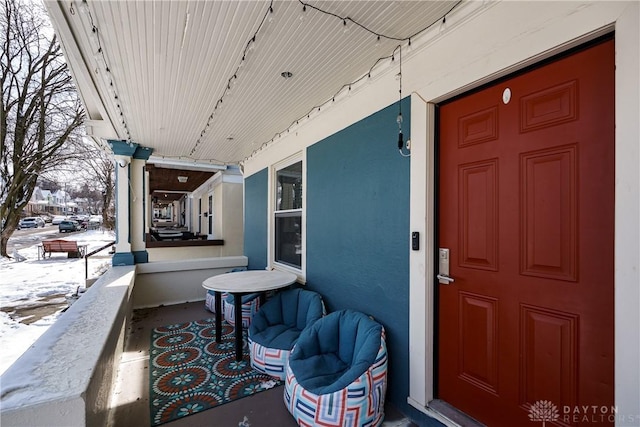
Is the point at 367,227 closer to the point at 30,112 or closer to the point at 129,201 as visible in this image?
the point at 129,201

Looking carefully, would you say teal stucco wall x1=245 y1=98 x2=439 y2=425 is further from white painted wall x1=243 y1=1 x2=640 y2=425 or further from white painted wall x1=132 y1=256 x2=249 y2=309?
white painted wall x1=132 y1=256 x2=249 y2=309

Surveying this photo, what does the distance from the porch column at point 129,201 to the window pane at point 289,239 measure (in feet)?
7.27

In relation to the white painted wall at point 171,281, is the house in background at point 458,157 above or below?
above

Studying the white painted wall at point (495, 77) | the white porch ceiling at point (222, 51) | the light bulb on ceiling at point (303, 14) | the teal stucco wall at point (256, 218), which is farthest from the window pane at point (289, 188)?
the light bulb on ceiling at point (303, 14)

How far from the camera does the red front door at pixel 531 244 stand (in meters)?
1.20

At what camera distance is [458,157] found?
5.67 feet

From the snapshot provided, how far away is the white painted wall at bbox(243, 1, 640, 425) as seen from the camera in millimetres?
1035

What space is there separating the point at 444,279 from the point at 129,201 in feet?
14.9

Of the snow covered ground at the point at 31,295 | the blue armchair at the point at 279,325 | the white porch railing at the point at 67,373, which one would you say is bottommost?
the snow covered ground at the point at 31,295

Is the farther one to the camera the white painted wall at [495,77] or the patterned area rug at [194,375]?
the patterned area rug at [194,375]

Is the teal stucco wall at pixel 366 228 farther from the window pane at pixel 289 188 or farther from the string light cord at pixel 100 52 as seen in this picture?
the string light cord at pixel 100 52

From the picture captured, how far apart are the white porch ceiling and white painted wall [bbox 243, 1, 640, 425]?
Answer: 17cm

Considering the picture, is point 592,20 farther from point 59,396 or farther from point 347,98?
point 59,396

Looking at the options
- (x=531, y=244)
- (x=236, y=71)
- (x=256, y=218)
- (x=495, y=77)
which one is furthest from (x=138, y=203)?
(x=531, y=244)
